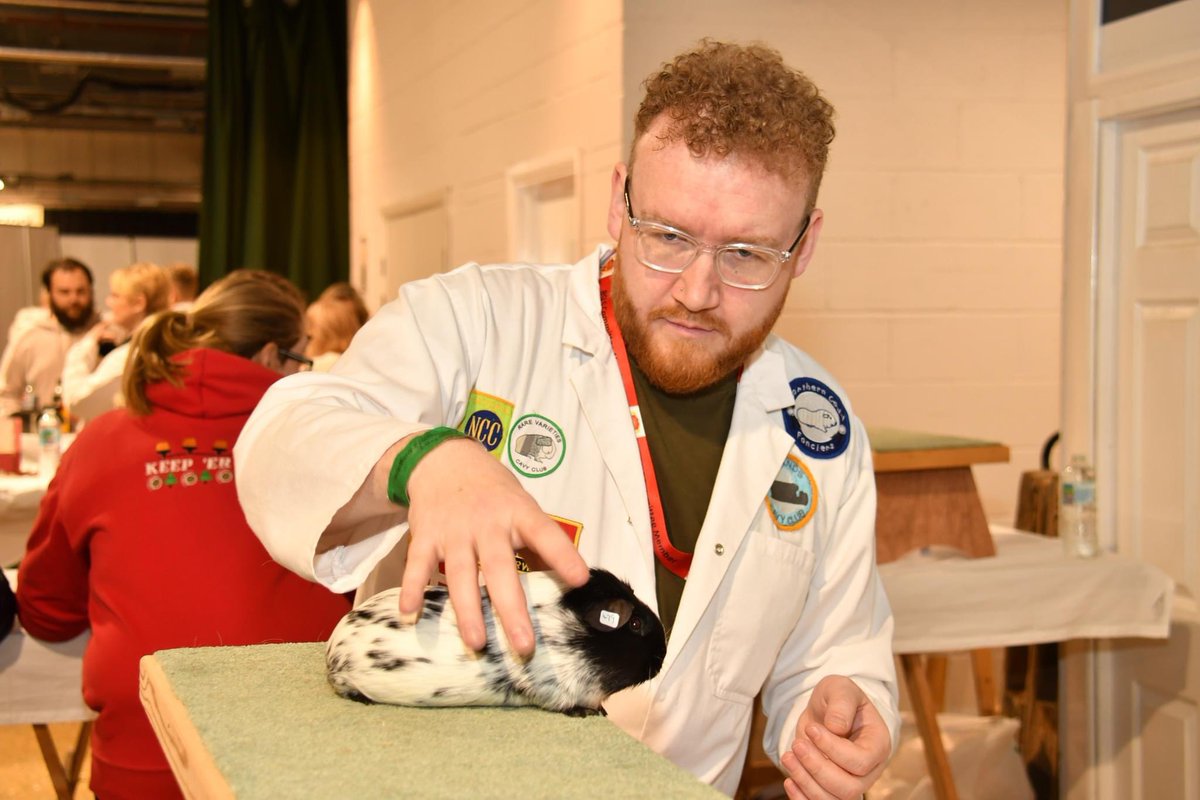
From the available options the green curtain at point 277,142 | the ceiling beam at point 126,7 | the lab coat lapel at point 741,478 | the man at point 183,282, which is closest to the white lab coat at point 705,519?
the lab coat lapel at point 741,478

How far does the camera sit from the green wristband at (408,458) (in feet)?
2.92

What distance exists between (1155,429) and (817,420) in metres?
1.28

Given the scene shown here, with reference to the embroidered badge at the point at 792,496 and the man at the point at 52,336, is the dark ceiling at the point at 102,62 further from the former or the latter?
the embroidered badge at the point at 792,496

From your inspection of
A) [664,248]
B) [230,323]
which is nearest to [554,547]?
[664,248]

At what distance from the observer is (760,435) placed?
152 centimetres

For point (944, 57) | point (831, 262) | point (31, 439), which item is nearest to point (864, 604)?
point (831, 262)

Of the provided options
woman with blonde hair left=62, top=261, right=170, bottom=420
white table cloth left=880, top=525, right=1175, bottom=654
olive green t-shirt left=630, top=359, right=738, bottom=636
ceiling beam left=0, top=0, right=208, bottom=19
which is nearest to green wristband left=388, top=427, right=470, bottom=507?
olive green t-shirt left=630, top=359, right=738, bottom=636

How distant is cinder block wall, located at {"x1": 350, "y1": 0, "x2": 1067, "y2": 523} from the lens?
370 centimetres

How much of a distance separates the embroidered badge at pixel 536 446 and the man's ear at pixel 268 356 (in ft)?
3.90

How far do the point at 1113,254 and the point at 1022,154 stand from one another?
1.56 meters

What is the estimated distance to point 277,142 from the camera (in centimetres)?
773

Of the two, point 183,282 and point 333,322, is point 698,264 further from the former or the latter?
point 183,282

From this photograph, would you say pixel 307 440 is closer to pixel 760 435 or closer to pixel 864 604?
pixel 760 435

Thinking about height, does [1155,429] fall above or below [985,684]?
above
